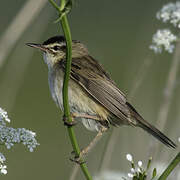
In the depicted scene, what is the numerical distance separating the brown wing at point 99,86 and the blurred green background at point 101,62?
0.21m

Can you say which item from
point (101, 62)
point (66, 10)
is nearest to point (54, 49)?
point (101, 62)

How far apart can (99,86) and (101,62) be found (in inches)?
65.9

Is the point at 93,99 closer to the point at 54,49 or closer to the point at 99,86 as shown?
the point at 99,86

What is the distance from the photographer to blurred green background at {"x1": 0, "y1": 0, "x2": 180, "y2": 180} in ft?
14.5

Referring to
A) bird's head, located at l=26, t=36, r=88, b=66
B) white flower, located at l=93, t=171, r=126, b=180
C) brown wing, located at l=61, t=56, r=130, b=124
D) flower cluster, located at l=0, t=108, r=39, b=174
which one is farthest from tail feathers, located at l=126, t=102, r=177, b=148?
flower cluster, located at l=0, t=108, r=39, b=174

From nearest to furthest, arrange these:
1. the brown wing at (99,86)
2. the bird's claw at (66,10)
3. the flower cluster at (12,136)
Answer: the bird's claw at (66,10), the flower cluster at (12,136), the brown wing at (99,86)

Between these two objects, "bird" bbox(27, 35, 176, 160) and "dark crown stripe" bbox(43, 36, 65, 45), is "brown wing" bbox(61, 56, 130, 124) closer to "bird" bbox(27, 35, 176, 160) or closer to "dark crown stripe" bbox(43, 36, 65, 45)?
"bird" bbox(27, 35, 176, 160)

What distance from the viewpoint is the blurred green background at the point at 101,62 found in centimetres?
443

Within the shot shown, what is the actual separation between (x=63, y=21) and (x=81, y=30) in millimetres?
8520

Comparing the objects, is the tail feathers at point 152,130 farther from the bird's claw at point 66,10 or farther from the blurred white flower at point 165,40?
the bird's claw at point 66,10

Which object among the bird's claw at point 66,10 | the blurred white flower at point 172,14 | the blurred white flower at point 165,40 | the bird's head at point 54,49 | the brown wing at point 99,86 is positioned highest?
the blurred white flower at point 172,14

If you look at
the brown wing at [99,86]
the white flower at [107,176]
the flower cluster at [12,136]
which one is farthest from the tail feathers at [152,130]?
the flower cluster at [12,136]

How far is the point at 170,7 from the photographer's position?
395 centimetres

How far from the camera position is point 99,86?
3.93 metres
